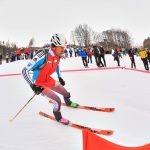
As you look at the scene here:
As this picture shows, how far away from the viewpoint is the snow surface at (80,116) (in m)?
4.39

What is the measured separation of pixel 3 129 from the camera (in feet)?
16.5

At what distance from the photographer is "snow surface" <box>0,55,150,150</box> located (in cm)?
439

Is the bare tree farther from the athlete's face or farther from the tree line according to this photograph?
the athlete's face

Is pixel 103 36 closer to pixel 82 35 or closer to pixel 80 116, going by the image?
pixel 82 35

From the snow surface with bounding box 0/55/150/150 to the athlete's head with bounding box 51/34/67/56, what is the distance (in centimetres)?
154

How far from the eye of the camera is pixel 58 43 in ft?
17.4

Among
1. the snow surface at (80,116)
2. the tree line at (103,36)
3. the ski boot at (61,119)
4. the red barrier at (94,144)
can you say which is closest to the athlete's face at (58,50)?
the ski boot at (61,119)

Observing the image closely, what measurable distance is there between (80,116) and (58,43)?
67.8 inches

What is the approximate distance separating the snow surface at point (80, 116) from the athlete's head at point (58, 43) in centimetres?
154

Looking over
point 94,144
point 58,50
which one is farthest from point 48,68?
point 94,144

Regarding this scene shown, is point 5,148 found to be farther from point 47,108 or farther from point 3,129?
point 47,108

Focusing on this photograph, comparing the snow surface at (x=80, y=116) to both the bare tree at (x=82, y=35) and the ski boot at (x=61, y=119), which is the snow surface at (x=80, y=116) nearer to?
the ski boot at (x=61, y=119)

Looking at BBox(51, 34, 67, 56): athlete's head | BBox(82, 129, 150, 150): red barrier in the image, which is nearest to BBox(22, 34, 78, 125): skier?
BBox(51, 34, 67, 56): athlete's head

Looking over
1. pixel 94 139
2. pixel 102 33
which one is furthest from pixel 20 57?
pixel 102 33
